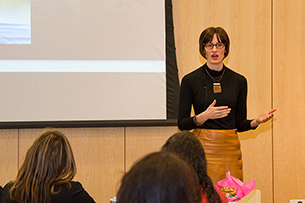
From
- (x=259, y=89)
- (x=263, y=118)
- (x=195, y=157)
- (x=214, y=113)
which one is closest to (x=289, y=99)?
(x=259, y=89)

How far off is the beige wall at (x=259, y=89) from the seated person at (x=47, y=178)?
178cm

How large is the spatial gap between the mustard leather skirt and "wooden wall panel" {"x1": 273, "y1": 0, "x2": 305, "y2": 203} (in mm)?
1370

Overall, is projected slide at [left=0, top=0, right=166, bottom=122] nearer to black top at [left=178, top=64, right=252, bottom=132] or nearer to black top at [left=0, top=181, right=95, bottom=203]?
black top at [left=178, top=64, right=252, bottom=132]

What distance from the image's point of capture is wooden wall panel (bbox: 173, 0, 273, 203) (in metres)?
3.52

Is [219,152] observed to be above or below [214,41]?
below

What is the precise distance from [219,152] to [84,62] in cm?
162

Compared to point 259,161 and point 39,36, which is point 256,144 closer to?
point 259,161

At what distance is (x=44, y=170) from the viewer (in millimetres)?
1568

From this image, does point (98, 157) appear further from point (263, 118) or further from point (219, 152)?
point (263, 118)

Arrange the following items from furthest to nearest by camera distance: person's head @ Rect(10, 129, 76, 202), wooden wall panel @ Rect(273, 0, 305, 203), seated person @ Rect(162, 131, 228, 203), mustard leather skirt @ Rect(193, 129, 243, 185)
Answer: wooden wall panel @ Rect(273, 0, 305, 203)
mustard leather skirt @ Rect(193, 129, 243, 185)
person's head @ Rect(10, 129, 76, 202)
seated person @ Rect(162, 131, 228, 203)

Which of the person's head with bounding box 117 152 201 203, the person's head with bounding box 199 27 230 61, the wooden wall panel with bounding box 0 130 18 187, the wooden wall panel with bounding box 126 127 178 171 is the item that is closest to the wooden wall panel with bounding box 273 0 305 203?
the wooden wall panel with bounding box 126 127 178 171

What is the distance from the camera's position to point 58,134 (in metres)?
1.71

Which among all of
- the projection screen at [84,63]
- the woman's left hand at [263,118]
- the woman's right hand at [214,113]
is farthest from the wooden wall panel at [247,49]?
the woman's right hand at [214,113]

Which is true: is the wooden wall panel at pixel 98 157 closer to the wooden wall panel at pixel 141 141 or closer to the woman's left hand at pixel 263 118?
the wooden wall panel at pixel 141 141
